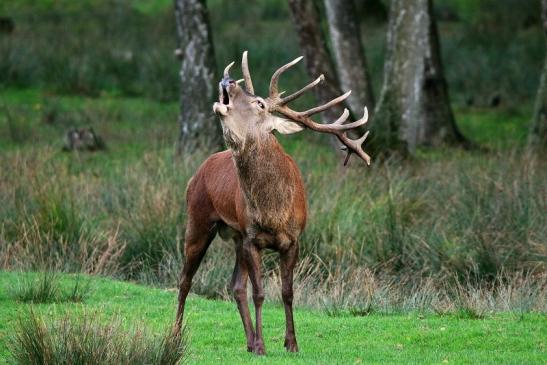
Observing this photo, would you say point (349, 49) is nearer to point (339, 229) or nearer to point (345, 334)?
point (339, 229)

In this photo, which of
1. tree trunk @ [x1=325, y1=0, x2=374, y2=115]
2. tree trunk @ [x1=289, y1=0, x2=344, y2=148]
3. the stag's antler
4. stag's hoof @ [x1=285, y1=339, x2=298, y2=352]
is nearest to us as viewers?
the stag's antler

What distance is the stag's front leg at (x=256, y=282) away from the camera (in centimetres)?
985

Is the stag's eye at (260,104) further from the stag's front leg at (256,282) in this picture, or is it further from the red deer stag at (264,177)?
the stag's front leg at (256,282)

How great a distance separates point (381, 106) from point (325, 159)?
214cm

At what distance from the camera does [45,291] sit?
12.4 meters

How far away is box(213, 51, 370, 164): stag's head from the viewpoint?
31.2 ft

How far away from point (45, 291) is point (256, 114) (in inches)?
149

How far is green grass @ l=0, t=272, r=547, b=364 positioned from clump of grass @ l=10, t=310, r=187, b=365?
1.57 feet

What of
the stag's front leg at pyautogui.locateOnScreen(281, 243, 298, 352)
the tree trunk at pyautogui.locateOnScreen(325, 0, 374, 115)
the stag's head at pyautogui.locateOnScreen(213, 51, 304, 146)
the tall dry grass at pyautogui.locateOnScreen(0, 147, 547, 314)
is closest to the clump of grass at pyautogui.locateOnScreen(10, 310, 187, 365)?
the stag's front leg at pyautogui.locateOnScreen(281, 243, 298, 352)

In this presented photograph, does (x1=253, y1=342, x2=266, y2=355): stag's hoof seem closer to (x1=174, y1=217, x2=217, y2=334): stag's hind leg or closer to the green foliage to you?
(x1=174, y1=217, x2=217, y2=334): stag's hind leg

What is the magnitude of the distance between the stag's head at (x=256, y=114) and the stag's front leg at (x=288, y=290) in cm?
94

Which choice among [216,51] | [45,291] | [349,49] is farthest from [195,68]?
[45,291]

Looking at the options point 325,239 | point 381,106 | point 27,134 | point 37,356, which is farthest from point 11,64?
point 37,356

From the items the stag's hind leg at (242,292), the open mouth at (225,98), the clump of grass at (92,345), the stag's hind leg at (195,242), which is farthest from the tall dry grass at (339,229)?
the clump of grass at (92,345)
